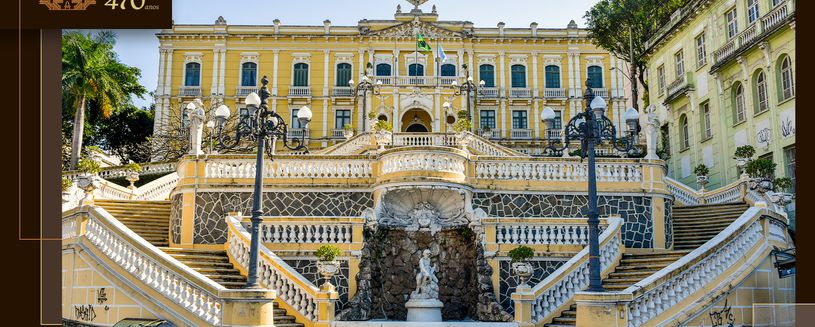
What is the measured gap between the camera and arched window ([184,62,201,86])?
45.4 m

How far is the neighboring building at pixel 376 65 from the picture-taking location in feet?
148

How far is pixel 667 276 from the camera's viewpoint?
1334 centimetres

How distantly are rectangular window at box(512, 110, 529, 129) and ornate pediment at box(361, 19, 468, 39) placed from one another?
5.50 meters

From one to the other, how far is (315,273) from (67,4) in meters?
8.16

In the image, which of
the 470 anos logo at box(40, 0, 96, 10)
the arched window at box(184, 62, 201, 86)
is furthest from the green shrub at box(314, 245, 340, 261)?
the arched window at box(184, 62, 201, 86)

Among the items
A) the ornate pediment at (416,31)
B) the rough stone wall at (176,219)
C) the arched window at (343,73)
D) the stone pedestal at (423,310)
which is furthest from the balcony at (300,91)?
the stone pedestal at (423,310)

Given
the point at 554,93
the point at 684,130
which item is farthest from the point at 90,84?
the point at 554,93

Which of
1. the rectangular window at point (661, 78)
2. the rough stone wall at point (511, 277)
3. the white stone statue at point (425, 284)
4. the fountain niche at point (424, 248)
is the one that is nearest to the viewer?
the white stone statue at point (425, 284)

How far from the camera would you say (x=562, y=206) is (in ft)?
60.0

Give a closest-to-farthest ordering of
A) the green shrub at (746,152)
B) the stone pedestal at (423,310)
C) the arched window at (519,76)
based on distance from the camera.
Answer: the stone pedestal at (423,310) → the green shrub at (746,152) → the arched window at (519,76)

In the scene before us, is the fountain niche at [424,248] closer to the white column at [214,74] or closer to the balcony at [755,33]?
the balcony at [755,33]

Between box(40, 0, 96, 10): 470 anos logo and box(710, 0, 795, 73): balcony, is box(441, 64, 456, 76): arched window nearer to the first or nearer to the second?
box(710, 0, 795, 73): balcony

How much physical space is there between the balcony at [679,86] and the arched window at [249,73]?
937 inches

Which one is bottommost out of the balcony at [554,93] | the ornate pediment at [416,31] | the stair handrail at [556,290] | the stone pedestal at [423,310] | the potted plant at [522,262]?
the stone pedestal at [423,310]
